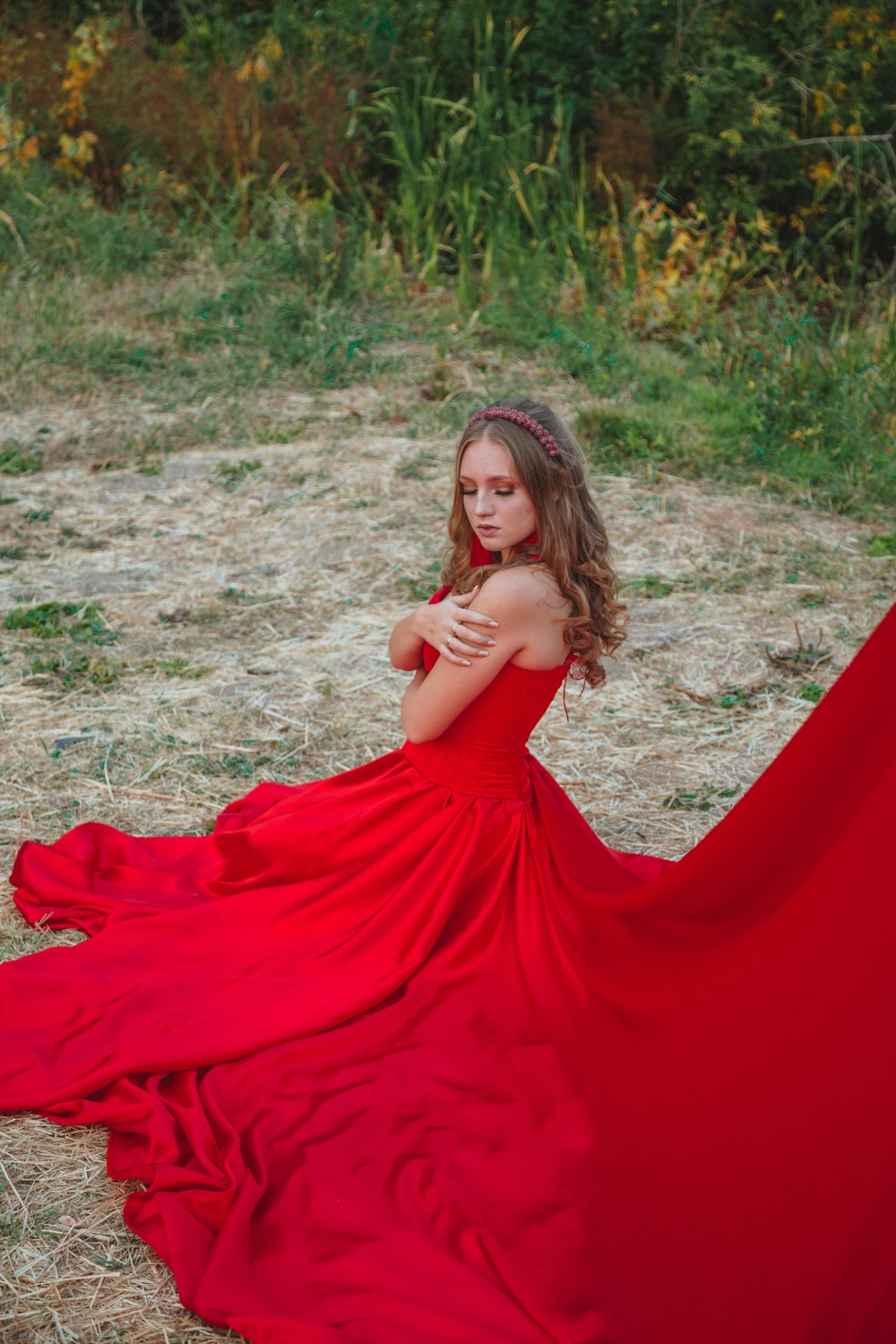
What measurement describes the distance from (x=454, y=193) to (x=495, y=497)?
685 cm

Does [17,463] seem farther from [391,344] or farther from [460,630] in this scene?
[460,630]

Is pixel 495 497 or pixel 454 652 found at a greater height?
pixel 495 497

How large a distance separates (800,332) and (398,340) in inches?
97.4

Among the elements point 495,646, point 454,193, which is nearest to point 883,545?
point 495,646

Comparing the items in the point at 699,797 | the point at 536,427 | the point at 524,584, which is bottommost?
the point at 699,797

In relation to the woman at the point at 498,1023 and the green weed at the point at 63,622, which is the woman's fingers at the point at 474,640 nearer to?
the woman at the point at 498,1023

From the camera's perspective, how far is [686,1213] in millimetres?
2102

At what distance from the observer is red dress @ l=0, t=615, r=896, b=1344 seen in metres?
1.94

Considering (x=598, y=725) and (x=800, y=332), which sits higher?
(x=800, y=332)

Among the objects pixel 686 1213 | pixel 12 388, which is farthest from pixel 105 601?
pixel 686 1213

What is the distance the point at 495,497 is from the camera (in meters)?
2.79

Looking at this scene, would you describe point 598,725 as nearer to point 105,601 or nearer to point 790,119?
point 105,601

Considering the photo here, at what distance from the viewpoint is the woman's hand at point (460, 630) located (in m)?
2.74

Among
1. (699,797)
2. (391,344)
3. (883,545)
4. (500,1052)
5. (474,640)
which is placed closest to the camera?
(500,1052)
